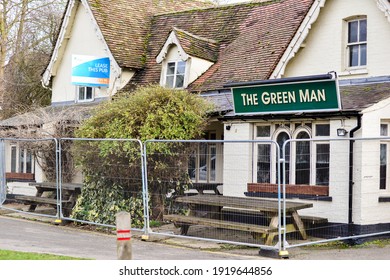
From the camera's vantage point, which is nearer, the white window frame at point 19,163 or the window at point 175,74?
the window at point 175,74

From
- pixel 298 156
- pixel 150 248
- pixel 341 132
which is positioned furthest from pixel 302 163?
pixel 150 248

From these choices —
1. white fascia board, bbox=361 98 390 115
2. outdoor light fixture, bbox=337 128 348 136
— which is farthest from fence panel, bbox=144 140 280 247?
white fascia board, bbox=361 98 390 115

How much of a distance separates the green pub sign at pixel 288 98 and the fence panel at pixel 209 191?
103cm

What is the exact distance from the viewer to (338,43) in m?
18.1

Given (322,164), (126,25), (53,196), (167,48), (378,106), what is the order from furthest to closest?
(126,25)
(167,48)
(53,196)
(322,164)
(378,106)

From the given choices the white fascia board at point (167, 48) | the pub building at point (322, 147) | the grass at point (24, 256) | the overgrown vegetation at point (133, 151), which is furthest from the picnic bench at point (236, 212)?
the white fascia board at point (167, 48)

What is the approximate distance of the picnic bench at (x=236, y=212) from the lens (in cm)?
1373

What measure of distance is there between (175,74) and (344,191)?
940 cm

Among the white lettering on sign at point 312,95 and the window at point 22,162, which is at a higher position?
the white lettering on sign at point 312,95

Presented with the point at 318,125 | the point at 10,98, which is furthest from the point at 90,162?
the point at 10,98

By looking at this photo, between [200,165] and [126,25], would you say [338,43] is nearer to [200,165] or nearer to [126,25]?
[200,165]

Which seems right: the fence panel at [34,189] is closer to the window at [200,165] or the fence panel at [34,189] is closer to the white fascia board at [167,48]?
the window at [200,165]

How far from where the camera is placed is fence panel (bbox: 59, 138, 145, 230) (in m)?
16.5

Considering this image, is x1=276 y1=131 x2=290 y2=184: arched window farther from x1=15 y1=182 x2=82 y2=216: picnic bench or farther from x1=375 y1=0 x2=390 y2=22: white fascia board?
x1=15 y1=182 x2=82 y2=216: picnic bench
